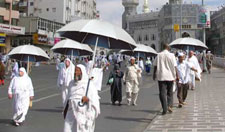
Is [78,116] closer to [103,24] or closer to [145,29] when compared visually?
[103,24]

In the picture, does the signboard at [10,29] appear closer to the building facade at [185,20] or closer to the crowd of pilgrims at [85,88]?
the crowd of pilgrims at [85,88]

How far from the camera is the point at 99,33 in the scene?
587 cm

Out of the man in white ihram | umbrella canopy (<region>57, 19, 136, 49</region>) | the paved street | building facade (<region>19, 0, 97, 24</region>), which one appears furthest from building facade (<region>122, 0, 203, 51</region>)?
the man in white ihram

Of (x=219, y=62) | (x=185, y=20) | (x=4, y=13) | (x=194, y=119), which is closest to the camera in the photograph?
(x=194, y=119)

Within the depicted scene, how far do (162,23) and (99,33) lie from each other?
101316 millimetres

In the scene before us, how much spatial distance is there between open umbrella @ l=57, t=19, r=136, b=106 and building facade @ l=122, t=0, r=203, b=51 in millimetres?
30114

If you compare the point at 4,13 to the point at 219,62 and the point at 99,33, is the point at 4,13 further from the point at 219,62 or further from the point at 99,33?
the point at 99,33

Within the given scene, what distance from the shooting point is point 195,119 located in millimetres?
8297

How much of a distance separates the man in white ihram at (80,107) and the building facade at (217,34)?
75.1 meters

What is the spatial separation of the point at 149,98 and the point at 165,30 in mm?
83931

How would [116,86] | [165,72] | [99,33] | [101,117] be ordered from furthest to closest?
[116,86] → [101,117] → [165,72] → [99,33]

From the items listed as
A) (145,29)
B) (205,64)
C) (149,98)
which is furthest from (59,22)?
(145,29)

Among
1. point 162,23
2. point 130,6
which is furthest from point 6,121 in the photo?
point 130,6

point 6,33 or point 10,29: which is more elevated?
point 10,29
